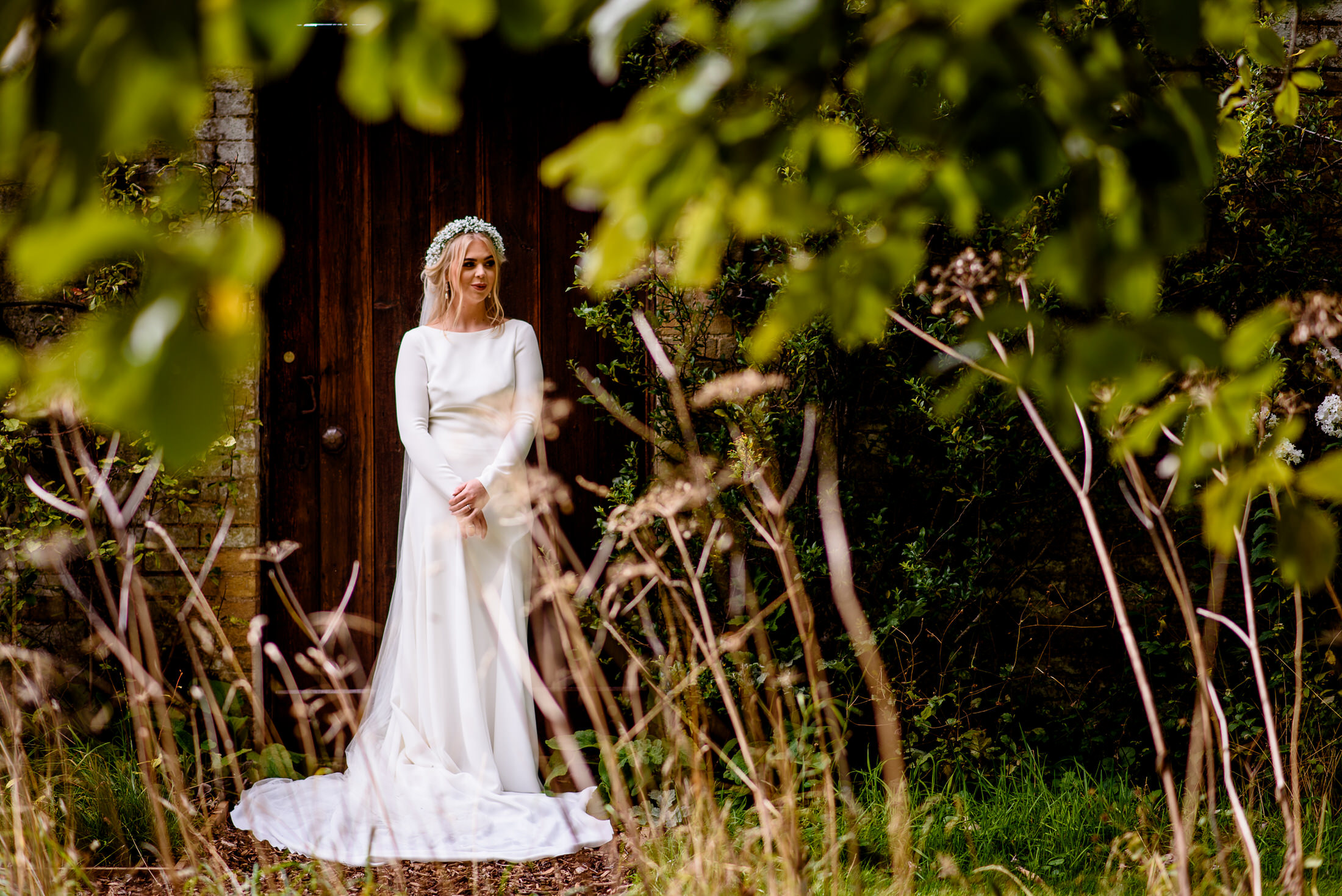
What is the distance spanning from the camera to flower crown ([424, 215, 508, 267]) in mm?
3287

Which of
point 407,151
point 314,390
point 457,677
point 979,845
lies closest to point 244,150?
point 407,151

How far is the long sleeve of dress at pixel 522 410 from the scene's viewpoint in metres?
3.14

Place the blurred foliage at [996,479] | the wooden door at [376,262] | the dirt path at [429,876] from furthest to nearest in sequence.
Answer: the wooden door at [376,262], the blurred foliage at [996,479], the dirt path at [429,876]

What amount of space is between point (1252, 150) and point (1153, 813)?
7.18 feet

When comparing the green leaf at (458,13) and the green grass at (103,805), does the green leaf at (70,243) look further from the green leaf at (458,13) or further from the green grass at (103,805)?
the green grass at (103,805)

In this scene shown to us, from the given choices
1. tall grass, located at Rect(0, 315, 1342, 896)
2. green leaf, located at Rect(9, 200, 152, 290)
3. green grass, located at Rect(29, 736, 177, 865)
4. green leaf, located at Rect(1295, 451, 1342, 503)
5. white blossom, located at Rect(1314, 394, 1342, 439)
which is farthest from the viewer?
white blossom, located at Rect(1314, 394, 1342, 439)

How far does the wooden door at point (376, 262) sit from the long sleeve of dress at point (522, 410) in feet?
1.40

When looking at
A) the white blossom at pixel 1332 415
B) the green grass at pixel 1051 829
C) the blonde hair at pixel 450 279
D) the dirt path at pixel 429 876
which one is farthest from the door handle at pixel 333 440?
the white blossom at pixel 1332 415

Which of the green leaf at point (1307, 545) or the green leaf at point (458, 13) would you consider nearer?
the green leaf at point (458, 13)

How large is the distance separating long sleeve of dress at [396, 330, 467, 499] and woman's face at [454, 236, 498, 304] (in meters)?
0.23

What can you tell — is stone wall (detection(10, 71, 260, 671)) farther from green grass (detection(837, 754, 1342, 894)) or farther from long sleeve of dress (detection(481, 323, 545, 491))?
green grass (detection(837, 754, 1342, 894))

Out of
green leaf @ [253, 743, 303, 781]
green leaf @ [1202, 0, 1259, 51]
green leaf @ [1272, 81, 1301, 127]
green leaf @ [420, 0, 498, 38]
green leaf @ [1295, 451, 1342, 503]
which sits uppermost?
green leaf @ [1272, 81, 1301, 127]

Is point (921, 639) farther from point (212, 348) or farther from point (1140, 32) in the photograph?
point (212, 348)

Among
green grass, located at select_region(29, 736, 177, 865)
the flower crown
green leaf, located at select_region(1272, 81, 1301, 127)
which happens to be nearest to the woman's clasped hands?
the flower crown
